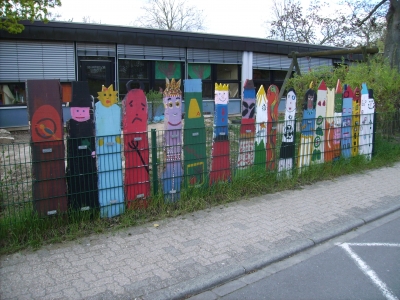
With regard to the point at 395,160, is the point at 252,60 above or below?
above

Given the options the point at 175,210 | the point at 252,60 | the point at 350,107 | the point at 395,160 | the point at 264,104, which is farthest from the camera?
the point at 252,60

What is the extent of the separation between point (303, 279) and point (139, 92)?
319 centimetres

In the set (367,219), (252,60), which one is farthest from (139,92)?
(252,60)

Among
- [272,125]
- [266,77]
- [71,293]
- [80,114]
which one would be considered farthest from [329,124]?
[266,77]

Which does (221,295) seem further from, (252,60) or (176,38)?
(252,60)

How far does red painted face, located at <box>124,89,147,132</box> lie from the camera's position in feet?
16.5

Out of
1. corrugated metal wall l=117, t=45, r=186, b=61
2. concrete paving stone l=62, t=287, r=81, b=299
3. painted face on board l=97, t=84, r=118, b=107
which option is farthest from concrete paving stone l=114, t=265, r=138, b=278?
corrugated metal wall l=117, t=45, r=186, b=61

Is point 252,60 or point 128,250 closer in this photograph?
point 128,250

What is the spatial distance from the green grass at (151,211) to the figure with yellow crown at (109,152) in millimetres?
206

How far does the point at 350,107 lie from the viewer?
26.7 ft

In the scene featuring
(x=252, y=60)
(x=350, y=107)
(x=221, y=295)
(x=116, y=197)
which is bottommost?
(x=221, y=295)

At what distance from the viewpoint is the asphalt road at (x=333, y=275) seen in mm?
3498

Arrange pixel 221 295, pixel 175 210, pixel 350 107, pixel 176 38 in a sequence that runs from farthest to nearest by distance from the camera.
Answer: pixel 176 38 → pixel 350 107 → pixel 175 210 → pixel 221 295

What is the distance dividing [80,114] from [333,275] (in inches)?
142
